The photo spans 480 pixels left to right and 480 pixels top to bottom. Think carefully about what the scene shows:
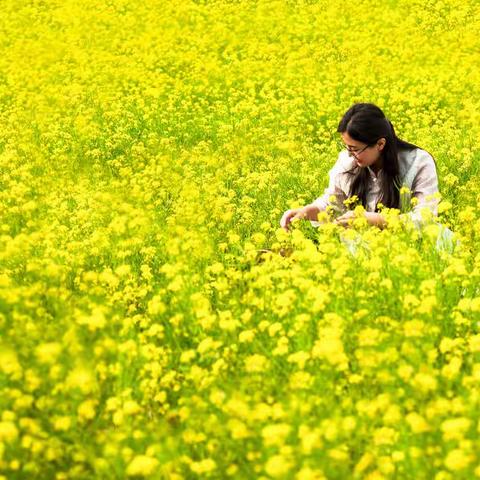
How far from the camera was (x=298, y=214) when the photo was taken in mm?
4539

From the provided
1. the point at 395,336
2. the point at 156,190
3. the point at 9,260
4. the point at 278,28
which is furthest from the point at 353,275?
the point at 278,28

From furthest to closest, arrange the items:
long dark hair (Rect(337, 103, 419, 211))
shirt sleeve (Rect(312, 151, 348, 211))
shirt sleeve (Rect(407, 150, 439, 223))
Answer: shirt sleeve (Rect(312, 151, 348, 211)) < shirt sleeve (Rect(407, 150, 439, 223)) < long dark hair (Rect(337, 103, 419, 211))

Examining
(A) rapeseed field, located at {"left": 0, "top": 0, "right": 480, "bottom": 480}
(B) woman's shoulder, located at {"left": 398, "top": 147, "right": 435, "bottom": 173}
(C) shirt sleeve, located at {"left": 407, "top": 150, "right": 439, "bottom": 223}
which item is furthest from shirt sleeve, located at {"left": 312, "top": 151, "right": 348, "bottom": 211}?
(C) shirt sleeve, located at {"left": 407, "top": 150, "right": 439, "bottom": 223}

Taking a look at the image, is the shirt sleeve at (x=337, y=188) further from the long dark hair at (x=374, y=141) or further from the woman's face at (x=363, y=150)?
the woman's face at (x=363, y=150)

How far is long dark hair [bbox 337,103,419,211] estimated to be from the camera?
404cm

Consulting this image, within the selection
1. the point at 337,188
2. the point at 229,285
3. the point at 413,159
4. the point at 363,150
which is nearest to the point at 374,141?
the point at 363,150

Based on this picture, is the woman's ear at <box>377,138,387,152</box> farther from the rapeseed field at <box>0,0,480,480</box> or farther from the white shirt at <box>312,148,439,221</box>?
the rapeseed field at <box>0,0,480,480</box>

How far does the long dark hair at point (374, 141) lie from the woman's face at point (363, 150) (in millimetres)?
30

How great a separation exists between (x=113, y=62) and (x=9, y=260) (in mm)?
9406

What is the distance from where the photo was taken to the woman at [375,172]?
407cm

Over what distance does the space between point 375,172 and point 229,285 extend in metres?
1.45

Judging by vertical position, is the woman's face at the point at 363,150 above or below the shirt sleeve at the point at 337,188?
above

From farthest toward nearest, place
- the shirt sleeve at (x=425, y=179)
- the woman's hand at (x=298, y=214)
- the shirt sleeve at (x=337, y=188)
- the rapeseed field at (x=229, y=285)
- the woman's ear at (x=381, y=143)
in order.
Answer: the shirt sleeve at (x=337, y=188) < the woman's hand at (x=298, y=214) < the shirt sleeve at (x=425, y=179) < the woman's ear at (x=381, y=143) < the rapeseed field at (x=229, y=285)

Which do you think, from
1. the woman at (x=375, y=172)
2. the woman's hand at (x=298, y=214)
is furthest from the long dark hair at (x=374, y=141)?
the woman's hand at (x=298, y=214)
